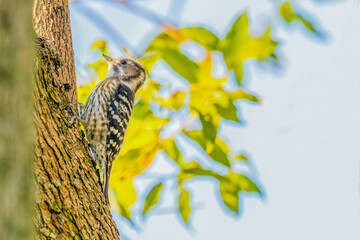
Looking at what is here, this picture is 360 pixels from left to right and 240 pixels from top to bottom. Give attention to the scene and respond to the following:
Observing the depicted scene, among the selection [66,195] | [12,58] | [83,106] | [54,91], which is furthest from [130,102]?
[12,58]

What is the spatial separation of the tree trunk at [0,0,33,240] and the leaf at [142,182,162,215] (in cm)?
289

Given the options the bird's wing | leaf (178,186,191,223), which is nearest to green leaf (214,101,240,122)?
leaf (178,186,191,223)

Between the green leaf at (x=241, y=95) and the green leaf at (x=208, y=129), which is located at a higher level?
the green leaf at (x=241, y=95)

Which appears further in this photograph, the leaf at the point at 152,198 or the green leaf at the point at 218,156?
the leaf at the point at 152,198

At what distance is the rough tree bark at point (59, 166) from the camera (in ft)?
9.28

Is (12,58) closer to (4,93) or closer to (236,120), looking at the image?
(4,93)

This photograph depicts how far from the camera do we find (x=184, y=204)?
4336 millimetres

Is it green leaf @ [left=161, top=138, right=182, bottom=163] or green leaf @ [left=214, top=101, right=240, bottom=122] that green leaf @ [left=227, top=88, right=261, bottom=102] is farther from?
green leaf @ [left=161, top=138, right=182, bottom=163]

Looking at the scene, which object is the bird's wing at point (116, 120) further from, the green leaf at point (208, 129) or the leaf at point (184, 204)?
the green leaf at point (208, 129)

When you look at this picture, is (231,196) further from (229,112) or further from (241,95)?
(241,95)

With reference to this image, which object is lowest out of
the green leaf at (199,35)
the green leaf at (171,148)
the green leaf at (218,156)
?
the green leaf at (171,148)

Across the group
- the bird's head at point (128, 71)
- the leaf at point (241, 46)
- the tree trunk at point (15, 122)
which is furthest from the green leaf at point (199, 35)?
the tree trunk at point (15, 122)

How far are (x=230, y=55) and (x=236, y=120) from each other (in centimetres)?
52

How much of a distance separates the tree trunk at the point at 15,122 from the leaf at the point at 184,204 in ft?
9.81
